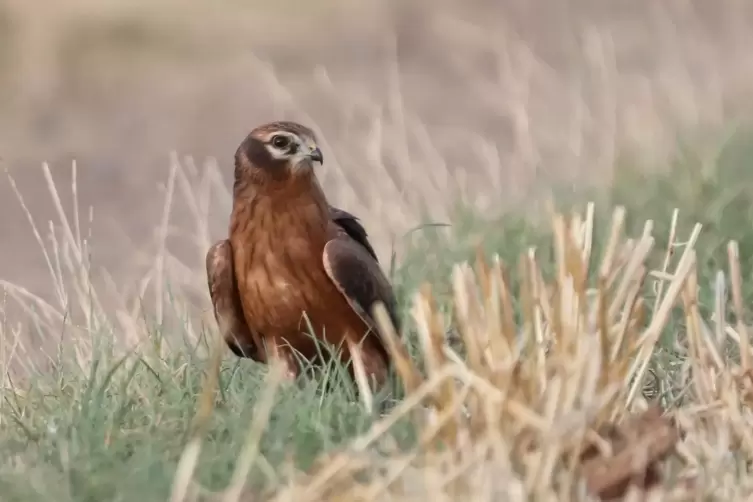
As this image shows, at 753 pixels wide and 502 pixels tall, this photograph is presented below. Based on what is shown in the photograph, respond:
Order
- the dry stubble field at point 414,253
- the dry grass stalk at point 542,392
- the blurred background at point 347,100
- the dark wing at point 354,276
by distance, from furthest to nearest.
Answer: the blurred background at point 347,100 < the dark wing at point 354,276 < the dry stubble field at point 414,253 < the dry grass stalk at point 542,392

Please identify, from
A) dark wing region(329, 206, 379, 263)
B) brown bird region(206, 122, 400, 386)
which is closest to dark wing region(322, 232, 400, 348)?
brown bird region(206, 122, 400, 386)

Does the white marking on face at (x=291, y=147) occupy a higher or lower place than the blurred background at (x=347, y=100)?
higher

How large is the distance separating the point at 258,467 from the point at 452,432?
0.40 m

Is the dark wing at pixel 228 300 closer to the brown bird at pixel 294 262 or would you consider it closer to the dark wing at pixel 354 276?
the brown bird at pixel 294 262

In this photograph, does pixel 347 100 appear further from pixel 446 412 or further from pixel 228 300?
pixel 446 412

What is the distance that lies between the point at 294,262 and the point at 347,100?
12.7ft

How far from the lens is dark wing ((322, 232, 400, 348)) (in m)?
2.93

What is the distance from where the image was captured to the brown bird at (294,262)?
9.66 ft

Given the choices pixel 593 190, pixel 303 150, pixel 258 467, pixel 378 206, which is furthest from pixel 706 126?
pixel 258 467

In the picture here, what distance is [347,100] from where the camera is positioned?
670 centimetres

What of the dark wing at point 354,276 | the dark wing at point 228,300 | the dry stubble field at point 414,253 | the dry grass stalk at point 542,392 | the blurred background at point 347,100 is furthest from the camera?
the blurred background at point 347,100

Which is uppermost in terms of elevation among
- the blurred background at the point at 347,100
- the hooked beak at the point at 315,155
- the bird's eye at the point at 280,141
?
the bird's eye at the point at 280,141

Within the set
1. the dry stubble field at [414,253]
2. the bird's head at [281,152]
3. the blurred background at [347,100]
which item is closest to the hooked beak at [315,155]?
the bird's head at [281,152]

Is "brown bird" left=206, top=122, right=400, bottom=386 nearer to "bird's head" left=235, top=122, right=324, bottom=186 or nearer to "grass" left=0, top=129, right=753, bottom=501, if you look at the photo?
"bird's head" left=235, top=122, right=324, bottom=186
